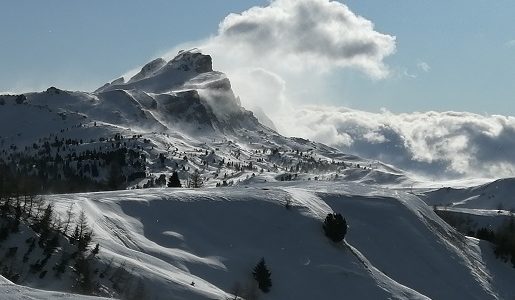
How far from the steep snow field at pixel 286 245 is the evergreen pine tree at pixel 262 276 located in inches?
37.9

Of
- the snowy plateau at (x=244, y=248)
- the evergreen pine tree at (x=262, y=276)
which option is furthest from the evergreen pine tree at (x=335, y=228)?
the evergreen pine tree at (x=262, y=276)

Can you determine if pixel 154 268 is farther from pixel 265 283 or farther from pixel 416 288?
pixel 416 288

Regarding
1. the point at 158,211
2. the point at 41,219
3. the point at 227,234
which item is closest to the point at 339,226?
the point at 227,234

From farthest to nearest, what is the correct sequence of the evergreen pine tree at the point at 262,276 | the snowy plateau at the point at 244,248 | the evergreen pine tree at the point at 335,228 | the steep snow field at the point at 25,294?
the evergreen pine tree at the point at 335,228, the evergreen pine tree at the point at 262,276, the snowy plateau at the point at 244,248, the steep snow field at the point at 25,294

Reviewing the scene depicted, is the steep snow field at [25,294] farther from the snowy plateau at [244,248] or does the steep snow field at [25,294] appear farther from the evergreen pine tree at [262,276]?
the evergreen pine tree at [262,276]

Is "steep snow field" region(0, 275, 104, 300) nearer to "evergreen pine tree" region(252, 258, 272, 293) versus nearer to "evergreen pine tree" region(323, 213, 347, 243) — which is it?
"evergreen pine tree" region(252, 258, 272, 293)

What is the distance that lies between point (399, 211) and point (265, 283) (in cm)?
4296

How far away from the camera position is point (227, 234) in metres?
78.4

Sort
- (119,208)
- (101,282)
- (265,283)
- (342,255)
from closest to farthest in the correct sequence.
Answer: (101,282)
(265,283)
(119,208)
(342,255)

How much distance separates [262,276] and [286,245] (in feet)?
39.0

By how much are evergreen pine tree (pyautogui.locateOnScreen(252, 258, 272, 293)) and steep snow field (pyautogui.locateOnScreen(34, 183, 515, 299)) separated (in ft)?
3.16

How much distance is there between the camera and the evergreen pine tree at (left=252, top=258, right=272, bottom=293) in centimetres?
6856

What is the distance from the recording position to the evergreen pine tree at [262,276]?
68.6 m

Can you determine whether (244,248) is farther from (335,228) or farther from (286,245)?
(335,228)
